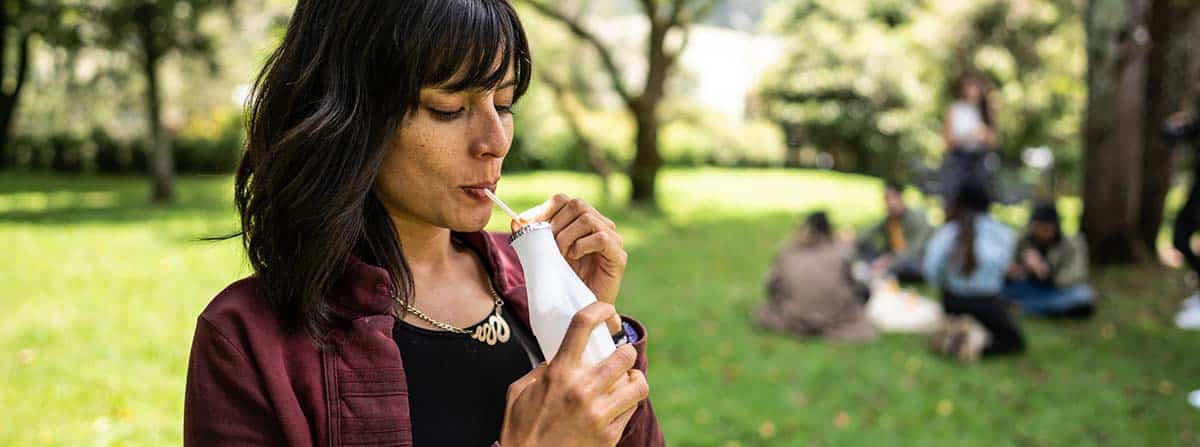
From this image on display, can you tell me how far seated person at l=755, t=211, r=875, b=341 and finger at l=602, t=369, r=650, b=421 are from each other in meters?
6.03

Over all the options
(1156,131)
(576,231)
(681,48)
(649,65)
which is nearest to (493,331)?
(576,231)

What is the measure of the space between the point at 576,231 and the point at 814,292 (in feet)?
19.7

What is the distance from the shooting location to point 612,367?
1.30 meters

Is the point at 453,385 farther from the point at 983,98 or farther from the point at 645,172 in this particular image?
the point at 645,172

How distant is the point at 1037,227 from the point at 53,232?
11061mm

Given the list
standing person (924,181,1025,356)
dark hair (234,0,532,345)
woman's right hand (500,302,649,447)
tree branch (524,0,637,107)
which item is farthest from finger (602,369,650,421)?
tree branch (524,0,637,107)

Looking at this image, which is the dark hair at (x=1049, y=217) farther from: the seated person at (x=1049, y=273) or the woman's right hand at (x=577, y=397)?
the woman's right hand at (x=577, y=397)

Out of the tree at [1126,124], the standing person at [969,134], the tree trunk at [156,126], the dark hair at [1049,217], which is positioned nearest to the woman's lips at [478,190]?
the dark hair at [1049,217]

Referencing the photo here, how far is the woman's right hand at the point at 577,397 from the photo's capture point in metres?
1.27

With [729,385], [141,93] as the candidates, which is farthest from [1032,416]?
[141,93]

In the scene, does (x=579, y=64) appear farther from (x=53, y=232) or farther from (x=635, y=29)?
(x=53, y=232)

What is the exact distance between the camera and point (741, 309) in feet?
26.8

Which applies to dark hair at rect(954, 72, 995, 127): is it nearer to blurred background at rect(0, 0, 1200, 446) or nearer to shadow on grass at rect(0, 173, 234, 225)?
blurred background at rect(0, 0, 1200, 446)

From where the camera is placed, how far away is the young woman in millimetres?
1288
